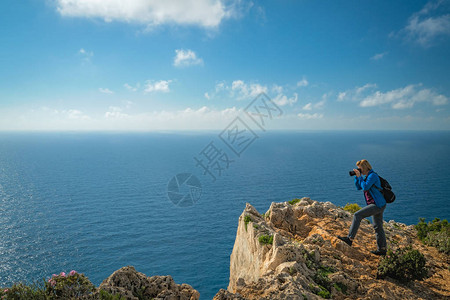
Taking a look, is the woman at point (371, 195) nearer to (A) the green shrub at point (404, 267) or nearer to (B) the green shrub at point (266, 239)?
(A) the green shrub at point (404, 267)

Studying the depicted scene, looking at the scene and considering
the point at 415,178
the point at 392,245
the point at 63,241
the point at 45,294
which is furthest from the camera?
the point at 415,178

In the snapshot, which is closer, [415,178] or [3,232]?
[3,232]

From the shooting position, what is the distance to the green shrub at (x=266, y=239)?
40.4 feet

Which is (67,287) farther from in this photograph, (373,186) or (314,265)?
(373,186)

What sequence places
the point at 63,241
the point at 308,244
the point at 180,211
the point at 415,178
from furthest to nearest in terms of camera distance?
the point at 415,178 → the point at 180,211 → the point at 63,241 → the point at 308,244

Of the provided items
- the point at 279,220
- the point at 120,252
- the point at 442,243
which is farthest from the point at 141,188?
the point at 442,243

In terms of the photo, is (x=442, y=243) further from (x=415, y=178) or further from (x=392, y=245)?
(x=415, y=178)

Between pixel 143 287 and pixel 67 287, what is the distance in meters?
2.21

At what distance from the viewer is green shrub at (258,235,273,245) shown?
12.3m

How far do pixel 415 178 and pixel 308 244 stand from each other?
348 feet

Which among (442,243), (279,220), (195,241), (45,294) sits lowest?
(195,241)

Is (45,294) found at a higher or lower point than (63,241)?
higher

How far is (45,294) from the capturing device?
7.31m

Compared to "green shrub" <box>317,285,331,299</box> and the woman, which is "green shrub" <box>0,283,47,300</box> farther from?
the woman
